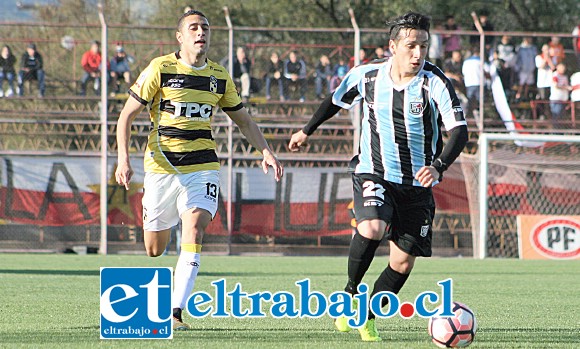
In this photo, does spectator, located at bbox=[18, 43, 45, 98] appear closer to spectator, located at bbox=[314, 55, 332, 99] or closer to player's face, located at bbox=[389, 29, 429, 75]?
spectator, located at bbox=[314, 55, 332, 99]

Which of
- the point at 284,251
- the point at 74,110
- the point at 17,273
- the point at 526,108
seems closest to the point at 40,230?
the point at 74,110

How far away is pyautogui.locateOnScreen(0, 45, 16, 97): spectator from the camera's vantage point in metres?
21.9

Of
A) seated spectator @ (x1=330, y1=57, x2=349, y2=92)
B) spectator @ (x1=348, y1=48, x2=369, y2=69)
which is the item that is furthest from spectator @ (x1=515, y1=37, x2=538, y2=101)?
seated spectator @ (x1=330, y1=57, x2=349, y2=92)

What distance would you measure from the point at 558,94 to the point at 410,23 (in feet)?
49.9

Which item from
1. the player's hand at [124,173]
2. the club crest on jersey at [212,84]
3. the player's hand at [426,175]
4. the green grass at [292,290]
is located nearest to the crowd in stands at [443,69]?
the green grass at [292,290]

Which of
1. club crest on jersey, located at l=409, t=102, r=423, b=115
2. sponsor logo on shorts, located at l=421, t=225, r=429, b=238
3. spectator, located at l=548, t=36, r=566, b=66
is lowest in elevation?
sponsor logo on shorts, located at l=421, t=225, r=429, b=238

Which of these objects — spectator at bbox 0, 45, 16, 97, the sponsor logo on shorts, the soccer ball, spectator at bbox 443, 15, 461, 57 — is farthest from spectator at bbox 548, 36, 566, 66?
the soccer ball

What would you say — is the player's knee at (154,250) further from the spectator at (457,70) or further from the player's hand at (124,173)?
the spectator at (457,70)

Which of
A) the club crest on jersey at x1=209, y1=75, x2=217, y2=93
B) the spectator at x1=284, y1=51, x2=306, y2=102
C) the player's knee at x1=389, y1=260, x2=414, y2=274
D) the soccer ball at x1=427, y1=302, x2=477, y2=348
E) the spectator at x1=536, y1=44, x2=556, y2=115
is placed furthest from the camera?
the spectator at x1=536, y1=44, x2=556, y2=115

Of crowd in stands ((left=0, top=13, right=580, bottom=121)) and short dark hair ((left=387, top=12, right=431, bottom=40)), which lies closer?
short dark hair ((left=387, top=12, right=431, bottom=40))

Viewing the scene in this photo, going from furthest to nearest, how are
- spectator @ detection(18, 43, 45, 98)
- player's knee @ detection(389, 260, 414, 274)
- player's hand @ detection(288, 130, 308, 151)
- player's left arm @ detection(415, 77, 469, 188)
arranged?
1. spectator @ detection(18, 43, 45, 98)
2. player's hand @ detection(288, 130, 308, 151)
3. player's knee @ detection(389, 260, 414, 274)
4. player's left arm @ detection(415, 77, 469, 188)

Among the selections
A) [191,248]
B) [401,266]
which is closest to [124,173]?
[191,248]

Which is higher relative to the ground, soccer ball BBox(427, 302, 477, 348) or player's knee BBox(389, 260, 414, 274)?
player's knee BBox(389, 260, 414, 274)

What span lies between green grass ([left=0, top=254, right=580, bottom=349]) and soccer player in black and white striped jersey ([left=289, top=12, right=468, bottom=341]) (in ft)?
1.98
